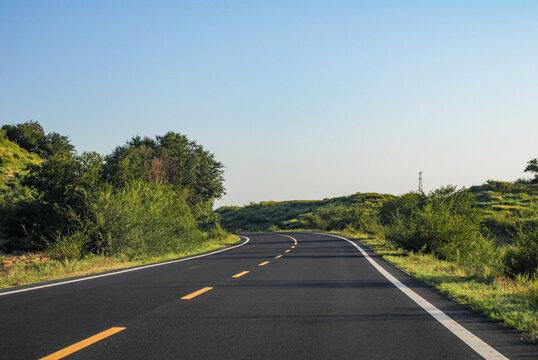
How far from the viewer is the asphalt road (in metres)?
4.75

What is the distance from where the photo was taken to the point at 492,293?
8508mm

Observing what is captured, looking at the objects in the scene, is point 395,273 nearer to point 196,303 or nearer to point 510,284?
point 510,284

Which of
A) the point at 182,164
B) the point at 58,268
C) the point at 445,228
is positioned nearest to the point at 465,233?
the point at 445,228

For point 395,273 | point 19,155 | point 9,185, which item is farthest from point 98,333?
point 19,155

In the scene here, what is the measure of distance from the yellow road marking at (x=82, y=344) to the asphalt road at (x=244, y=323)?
10 millimetres

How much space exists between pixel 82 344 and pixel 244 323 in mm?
2017

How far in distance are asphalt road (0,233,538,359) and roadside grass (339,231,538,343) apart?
284 mm

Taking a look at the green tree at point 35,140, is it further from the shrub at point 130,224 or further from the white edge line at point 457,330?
the white edge line at point 457,330

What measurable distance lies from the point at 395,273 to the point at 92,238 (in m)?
12.8

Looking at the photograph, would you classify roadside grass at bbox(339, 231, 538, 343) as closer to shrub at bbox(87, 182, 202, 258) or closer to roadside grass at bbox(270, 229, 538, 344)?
roadside grass at bbox(270, 229, 538, 344)

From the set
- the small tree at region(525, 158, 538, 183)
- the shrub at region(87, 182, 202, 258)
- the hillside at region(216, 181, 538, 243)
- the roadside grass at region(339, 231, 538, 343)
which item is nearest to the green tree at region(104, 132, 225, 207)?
the shrub at region(87, 182, 202, 258)

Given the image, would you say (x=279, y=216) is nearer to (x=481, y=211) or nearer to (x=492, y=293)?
(x=481, y=211)

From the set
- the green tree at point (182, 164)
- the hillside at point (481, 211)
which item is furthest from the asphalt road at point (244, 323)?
the green tree at point (182, 164)

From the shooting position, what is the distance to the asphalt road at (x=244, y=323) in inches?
187
